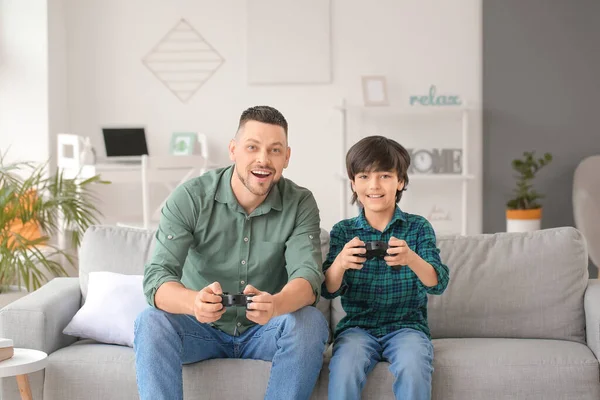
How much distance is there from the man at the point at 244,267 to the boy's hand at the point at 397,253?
0.21m

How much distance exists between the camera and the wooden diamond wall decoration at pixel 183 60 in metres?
5.75

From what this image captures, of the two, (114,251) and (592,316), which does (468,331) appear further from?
(114,251)

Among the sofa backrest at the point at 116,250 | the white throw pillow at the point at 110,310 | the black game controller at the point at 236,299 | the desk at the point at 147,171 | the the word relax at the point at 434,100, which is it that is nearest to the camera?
the black game controller at the point at 236,299

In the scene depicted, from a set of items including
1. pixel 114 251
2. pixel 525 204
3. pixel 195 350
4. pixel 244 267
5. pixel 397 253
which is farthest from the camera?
pixel 525 204

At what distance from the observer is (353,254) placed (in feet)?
7.57

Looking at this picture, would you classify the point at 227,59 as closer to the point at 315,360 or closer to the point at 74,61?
the point at 74,61

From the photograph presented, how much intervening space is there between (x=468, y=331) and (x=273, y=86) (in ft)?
10.9

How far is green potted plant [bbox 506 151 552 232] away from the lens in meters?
5.46

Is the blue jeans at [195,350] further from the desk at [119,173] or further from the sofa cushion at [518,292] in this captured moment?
the desk at [119,173]

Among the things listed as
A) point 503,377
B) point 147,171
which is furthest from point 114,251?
point 147,171

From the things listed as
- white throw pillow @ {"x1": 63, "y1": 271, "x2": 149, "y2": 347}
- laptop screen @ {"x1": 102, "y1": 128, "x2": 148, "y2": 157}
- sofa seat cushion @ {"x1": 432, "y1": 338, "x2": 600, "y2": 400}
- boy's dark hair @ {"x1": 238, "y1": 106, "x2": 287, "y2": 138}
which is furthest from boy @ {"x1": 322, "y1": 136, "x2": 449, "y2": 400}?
laptop screen @ {"x1": 102, "y1": 128, "x2": 148, "y2": 157}

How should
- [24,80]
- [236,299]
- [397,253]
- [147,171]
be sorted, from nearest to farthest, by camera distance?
[236,299] < [397,253] < [147,171] < [24,80]

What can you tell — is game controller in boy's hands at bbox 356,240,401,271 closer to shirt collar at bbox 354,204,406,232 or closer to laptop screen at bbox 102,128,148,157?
shirt collar at bbox 354,204,406,232

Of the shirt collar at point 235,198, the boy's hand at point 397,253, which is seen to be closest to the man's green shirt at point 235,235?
the shirt collar at point 235,198
